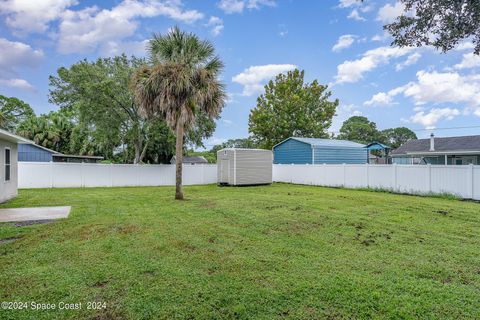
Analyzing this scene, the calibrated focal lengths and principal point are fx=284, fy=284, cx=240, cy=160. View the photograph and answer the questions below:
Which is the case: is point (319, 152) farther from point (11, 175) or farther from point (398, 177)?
point (11, 175)

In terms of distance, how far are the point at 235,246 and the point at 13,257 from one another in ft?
10.5

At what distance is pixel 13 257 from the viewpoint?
159 inches

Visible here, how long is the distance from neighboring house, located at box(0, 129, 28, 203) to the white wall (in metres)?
4.19

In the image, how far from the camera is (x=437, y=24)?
131 inches

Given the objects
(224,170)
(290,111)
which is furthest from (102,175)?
(290,111)

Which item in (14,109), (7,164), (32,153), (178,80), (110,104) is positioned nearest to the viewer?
(178,80)

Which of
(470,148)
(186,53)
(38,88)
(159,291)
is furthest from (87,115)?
(470,148)

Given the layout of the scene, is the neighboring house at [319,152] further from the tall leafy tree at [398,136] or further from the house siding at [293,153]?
the tall leafy tree at [398,136]

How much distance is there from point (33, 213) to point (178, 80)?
595 cm

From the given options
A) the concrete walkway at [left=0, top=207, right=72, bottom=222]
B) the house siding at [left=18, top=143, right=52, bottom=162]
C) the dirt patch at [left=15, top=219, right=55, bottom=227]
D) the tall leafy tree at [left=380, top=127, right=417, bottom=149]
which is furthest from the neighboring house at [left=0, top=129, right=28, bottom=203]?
the tall leafy tree at [left=380, top=127, right=417, bottom=149]

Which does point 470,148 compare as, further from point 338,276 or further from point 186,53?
point 338,276

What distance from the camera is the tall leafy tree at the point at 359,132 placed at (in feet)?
170

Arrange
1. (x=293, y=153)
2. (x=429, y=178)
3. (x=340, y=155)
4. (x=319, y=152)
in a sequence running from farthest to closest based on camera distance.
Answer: (x=293, y=153), (x=340, y=155), (x=319, y=152), (x=429, y=178)

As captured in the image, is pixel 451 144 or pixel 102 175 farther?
pixel 451 144
